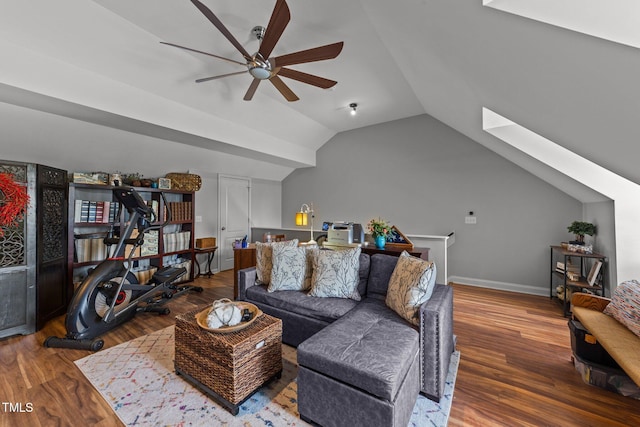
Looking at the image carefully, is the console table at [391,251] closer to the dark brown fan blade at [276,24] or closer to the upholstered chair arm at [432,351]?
the upholstered chair arm at [432,351]

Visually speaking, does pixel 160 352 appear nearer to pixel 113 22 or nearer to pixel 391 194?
pixel 113 22

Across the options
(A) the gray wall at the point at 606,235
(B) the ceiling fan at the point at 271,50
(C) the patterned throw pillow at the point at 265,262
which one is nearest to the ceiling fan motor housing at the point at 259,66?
(B) the ceiling fan at the point at 271,50

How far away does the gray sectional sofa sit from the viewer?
1.39 meters

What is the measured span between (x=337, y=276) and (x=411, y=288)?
2.47 ft

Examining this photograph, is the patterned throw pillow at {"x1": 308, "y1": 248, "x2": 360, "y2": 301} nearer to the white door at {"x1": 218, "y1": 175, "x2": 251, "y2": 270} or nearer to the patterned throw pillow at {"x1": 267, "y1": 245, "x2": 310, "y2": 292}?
the patterned throw pillow at {"x1": 267, "y1": 245, "x2": 310, "y2": 292}

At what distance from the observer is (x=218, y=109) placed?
12.0 ft

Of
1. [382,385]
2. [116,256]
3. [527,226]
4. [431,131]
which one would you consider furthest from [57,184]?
[527,226]

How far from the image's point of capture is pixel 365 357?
149 centimetres

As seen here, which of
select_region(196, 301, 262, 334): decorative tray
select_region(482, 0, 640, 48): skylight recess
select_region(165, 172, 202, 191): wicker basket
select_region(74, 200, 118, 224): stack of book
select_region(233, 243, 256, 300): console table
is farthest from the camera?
select_region(165, 172, 202, 191): wicker basket

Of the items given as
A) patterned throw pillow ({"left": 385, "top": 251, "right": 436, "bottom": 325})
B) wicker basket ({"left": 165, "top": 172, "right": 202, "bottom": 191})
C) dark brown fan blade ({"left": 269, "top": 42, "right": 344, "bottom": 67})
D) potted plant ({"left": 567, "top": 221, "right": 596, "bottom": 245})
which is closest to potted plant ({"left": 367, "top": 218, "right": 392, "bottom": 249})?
patterned throw pillow ({"left": 385, "top": 251, "right": 436, "bottom": 325})

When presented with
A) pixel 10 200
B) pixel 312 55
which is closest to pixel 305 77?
pixel 312 55

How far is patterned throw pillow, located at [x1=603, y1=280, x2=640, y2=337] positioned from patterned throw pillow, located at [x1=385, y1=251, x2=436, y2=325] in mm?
1308

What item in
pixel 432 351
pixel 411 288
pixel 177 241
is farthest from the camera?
pixel 177 241

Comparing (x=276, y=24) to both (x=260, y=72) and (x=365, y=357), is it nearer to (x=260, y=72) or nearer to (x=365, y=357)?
(x=260, y=72)
